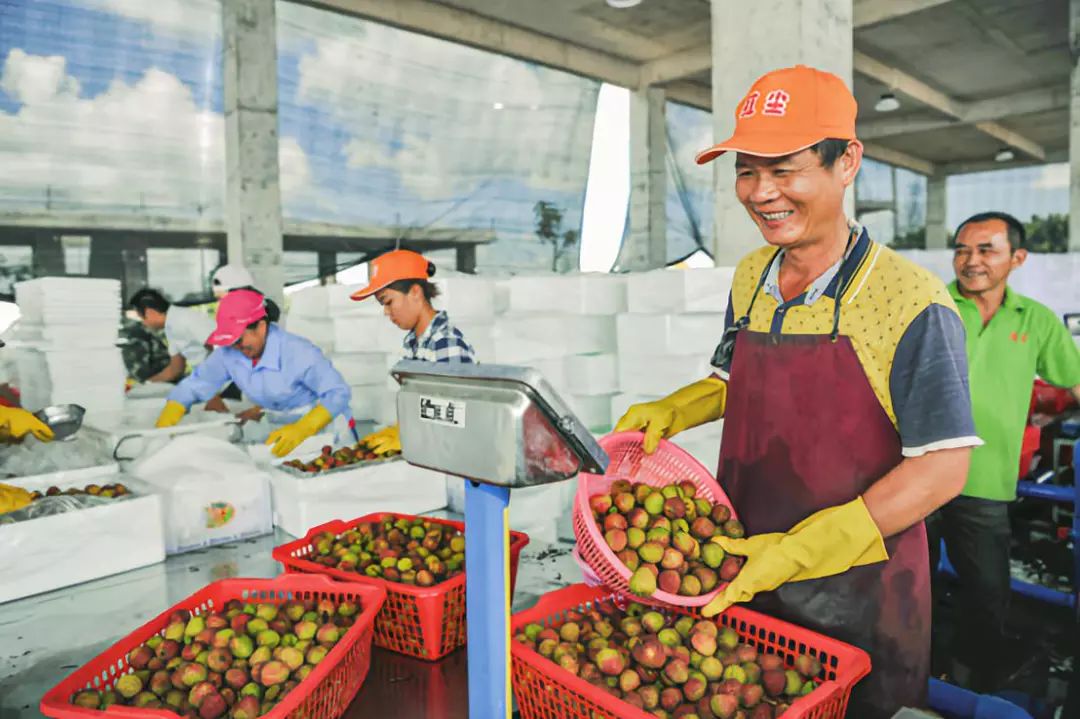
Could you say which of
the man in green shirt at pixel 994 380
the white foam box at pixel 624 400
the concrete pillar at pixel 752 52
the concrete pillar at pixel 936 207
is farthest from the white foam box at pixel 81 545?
the concrete pillar at pixel 936 207

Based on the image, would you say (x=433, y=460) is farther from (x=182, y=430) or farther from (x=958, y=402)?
(x=182, y=430)

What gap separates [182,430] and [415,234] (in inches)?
242

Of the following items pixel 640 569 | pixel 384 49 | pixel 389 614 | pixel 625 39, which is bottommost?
pixel 389 614

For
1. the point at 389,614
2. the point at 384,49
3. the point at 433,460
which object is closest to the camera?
the point at 433,460

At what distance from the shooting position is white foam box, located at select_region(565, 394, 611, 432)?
3.70 metres

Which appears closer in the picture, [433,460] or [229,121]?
[433,460]

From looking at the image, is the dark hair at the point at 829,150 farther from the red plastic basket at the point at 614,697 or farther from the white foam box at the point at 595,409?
the white foam box at the point at 595,409

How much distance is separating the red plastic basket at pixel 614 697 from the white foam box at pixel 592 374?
2.30m

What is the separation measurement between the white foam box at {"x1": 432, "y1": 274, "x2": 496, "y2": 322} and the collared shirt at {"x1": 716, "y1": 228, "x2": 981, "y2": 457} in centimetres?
235

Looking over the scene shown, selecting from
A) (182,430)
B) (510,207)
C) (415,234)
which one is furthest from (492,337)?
(510,207)

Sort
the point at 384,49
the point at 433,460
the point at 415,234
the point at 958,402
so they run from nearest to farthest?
1. the point at 433,460
2. the point at 958,402
3. the point at 384,49
4. the point at 415,234

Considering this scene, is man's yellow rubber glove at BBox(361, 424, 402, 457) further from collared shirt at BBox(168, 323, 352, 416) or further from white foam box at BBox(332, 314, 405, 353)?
white foam box at BBox(332, 314, 405, 353)

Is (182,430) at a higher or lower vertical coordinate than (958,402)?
lower

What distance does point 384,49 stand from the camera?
7.91m
